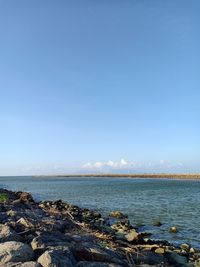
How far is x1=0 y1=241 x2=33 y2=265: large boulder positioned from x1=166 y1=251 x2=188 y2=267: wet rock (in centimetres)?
609

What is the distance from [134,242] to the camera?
15.5 m

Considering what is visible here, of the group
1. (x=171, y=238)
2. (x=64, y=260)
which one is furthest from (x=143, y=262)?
(x=171, y=238)

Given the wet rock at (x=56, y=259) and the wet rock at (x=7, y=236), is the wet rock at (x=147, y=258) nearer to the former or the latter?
the wet rock at (x=56, y=259)

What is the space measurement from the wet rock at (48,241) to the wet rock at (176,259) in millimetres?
3783

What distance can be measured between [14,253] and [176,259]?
270 inches

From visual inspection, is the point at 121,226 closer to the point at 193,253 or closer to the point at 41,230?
the point at 193,253

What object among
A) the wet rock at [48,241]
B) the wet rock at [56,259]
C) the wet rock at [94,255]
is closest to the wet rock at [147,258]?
the wet rock at [94,255]

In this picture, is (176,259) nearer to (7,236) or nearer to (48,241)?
(48,241)

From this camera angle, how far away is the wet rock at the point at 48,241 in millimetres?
9688

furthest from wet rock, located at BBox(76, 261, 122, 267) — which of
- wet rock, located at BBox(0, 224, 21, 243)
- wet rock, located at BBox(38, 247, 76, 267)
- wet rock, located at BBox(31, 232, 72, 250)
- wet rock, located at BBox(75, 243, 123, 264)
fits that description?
wet rock, located at BBox(0, 224, 21, 243)

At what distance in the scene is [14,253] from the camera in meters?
8.57

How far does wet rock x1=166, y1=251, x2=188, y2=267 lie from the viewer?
42.4 feet

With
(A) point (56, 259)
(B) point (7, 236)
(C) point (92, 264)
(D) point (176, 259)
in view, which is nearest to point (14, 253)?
(A) point (56, 259)

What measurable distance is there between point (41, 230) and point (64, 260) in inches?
153
